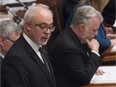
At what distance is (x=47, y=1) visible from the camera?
3.97 m

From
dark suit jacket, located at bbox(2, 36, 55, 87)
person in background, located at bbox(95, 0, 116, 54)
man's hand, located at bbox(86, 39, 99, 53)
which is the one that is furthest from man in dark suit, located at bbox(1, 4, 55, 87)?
person in background, located at bbox(95, 0, 116, 54)

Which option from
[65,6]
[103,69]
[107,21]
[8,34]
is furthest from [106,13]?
[8,34]

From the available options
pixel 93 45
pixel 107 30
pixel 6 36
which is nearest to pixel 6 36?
pixel 6 36

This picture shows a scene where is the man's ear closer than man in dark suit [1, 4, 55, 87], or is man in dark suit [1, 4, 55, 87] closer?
man in dark suit [1, 4, 55, 87]

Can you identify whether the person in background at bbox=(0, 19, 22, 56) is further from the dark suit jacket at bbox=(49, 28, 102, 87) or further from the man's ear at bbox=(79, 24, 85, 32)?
the man's ear at bbox=(79, 24, 85, 32)

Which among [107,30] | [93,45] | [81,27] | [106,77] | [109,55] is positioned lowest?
[107,30]

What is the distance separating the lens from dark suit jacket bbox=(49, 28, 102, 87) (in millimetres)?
2580

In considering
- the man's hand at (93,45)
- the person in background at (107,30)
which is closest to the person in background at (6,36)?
the man's hand at (93,45)

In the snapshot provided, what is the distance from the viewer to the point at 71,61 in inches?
102

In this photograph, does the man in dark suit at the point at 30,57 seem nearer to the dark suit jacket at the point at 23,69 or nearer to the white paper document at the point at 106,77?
the dark suit jacket at the point at 23,69

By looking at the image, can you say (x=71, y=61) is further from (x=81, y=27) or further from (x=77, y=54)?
(x=81, y=27)

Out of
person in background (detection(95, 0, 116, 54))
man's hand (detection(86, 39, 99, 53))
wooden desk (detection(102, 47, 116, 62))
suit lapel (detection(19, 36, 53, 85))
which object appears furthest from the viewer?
person in background (detection(95, 0, 116, 54))

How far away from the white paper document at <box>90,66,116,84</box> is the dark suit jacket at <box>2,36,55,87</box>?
536mm

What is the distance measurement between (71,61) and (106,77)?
288 millimetres
